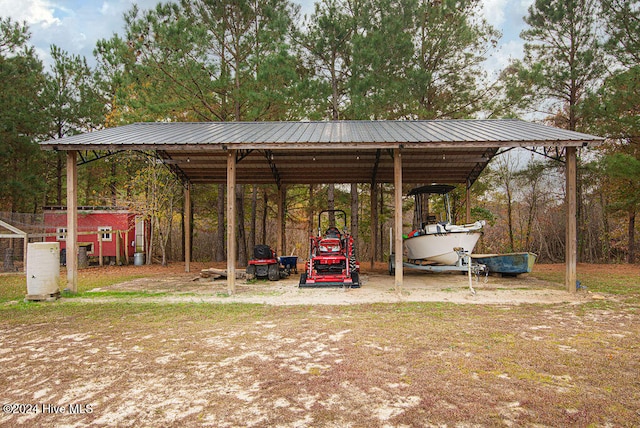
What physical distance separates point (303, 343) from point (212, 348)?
101 centimetres

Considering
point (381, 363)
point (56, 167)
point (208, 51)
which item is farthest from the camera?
point (56, 167)

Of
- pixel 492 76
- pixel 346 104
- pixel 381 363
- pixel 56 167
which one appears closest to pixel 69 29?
pixel 56 167

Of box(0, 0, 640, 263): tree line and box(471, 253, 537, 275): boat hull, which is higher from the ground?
box(0, 0, 640, 263): tree line

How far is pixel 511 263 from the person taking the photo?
10.5 m

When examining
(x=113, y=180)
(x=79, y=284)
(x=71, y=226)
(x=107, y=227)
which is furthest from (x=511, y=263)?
(x=113, y=180)

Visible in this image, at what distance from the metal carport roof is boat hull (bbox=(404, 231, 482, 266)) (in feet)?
7.00

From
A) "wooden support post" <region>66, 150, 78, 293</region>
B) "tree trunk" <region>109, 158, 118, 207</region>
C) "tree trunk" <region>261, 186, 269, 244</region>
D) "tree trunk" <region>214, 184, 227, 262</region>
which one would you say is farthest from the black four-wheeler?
"tree trunk" <region>109, 158, 118, 207</region>

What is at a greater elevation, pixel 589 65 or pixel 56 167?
pixel 589 65

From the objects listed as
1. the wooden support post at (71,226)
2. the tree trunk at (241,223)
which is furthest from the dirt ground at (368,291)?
the tree trunk at (241,223)

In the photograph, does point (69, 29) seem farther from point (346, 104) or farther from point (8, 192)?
point (346, 104)

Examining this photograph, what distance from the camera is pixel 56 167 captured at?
18.5 m

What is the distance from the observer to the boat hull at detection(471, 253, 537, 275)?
10094 mm

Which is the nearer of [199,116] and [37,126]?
[199,116]

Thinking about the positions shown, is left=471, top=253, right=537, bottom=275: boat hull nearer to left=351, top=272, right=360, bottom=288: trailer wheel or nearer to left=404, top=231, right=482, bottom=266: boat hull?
left=404, top=231, right=482, bottom=266: boat hull
